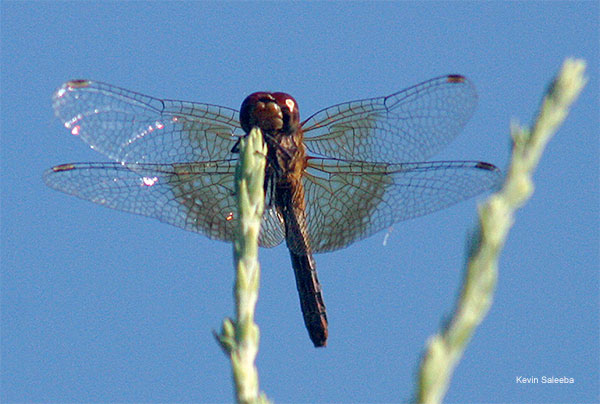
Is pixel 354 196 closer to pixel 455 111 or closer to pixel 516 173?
pixel 455 111

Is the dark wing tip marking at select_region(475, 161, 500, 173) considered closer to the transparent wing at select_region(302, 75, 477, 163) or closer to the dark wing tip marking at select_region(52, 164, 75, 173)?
the transparent wing at select_region(302, 75, 477, 163)

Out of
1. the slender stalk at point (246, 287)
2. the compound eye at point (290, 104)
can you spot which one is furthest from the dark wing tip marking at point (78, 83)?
the slender stalk at point (246, 287)

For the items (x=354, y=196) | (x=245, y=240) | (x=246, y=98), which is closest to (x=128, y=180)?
(x=246, y=98)

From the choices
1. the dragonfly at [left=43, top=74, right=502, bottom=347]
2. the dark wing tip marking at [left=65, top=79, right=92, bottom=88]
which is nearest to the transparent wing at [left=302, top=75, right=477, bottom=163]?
the dragonfly at [left=43, top=74, right=502, bottom=347]

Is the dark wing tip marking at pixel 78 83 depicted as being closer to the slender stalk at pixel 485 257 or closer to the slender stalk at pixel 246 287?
the slender stalk at pixel 246 287

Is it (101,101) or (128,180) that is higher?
(101,101)

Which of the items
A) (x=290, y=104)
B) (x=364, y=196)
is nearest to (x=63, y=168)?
(x=290, y=104)

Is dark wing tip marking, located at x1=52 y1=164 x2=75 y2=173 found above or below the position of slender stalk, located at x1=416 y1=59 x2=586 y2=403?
above
